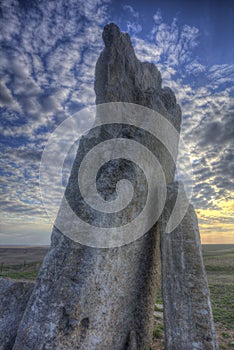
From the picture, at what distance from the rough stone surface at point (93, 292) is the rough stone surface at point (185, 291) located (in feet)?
3.38

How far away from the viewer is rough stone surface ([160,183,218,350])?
6.39 metres

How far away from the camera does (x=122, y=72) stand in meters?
10.9

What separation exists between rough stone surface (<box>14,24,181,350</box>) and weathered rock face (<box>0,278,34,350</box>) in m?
1.42

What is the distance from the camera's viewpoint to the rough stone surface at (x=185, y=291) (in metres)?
6.39

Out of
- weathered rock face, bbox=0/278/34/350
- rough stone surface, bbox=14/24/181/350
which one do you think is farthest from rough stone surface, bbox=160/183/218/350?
weathered rock face, bbox=0/278/34/350

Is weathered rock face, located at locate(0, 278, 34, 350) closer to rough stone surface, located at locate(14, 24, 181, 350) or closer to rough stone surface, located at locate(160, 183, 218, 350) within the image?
rough stone surface, located at locate(14, 24, 181, 350)

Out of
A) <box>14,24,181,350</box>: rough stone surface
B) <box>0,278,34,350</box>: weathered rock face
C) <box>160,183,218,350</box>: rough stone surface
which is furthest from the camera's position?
<box>0,278,34,350</box>: weathered rock face

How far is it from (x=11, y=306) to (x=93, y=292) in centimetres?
337

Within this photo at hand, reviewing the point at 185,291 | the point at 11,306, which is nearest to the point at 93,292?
the point at 185,291

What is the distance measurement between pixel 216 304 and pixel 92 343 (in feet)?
51.4

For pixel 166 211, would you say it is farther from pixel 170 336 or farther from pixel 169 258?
pixel 170 336

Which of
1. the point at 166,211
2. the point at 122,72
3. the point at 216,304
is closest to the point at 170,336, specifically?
the point at 166,211

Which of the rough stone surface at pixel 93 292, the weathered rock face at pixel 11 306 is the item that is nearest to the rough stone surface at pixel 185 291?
the rough stone surface at pixel 93 292

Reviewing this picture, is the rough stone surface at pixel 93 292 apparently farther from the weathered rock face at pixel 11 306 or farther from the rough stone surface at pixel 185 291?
the weathered rock face at pixel 11 306
